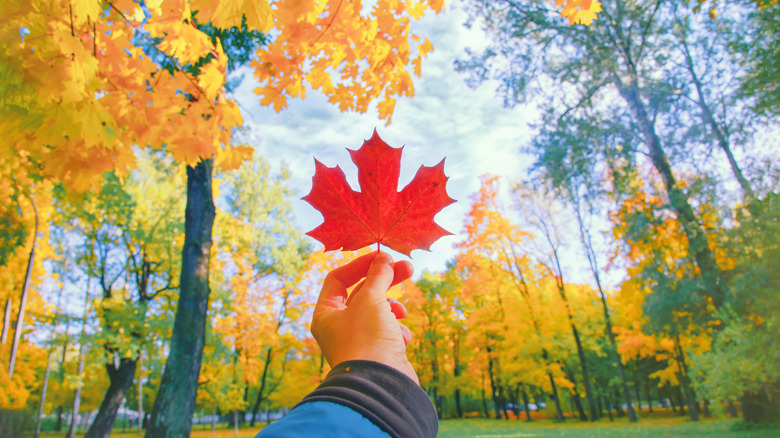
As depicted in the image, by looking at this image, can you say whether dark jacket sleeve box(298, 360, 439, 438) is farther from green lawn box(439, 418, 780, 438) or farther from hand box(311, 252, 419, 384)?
green lawn box(439, 418, 780, 438)

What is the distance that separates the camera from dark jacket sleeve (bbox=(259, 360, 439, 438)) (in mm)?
768

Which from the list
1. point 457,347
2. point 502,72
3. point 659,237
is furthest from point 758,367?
point 457,347

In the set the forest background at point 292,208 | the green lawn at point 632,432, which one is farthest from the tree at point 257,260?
the green lawn at point 632,432

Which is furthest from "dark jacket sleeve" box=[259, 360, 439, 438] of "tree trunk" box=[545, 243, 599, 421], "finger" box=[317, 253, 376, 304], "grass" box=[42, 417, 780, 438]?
"tree trunk" box=[545, 243, 599, 421]

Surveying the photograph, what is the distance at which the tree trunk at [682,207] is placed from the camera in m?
10.4

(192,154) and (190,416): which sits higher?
(192,154)

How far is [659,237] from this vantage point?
39.7 ft

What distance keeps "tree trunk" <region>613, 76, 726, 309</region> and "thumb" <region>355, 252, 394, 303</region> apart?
40.0ft

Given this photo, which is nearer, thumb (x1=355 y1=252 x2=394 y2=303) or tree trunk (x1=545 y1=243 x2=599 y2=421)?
thumb (x1=355 y1=252 x2=394 y2=303)

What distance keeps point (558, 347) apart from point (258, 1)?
21.9m

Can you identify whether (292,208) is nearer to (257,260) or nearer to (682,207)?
(257,260)

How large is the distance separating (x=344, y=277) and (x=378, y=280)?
0.21 metres

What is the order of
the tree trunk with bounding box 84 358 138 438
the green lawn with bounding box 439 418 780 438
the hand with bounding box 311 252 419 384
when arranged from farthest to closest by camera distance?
the tree trunk with bounding box 84 358 138 438 < the green lawn with bounding box 439 418 780 438 < the hand with bounding box 311 252 419 384

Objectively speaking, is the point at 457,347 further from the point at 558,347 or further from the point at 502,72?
the point at 502,72
